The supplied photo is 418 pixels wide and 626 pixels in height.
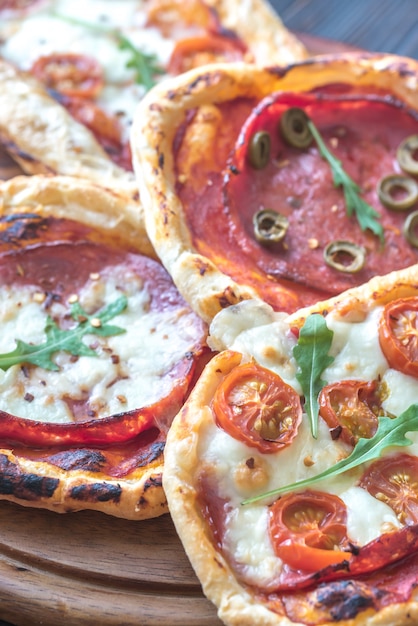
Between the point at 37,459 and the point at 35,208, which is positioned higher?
the point at 35,208

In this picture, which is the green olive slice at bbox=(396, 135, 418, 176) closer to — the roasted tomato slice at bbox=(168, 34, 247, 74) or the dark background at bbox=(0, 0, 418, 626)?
the roasted tomato slice at bbox=(168, 34, 247, 74)

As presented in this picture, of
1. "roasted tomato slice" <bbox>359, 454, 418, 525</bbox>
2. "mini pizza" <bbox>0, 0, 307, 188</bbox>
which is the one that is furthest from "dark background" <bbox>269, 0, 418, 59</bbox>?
"roasted tomato slice" <bbox>359, 454, 418, 525</bbox>

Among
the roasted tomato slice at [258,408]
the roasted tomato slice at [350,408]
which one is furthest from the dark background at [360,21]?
the roasted tomato slice at [258,408]

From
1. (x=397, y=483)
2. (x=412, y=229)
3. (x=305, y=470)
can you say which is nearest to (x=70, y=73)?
(x=412, y=229)

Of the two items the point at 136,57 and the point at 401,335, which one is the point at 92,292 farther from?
the point at 136,57

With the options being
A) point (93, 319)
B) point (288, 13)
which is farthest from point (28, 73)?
point (288, 13)

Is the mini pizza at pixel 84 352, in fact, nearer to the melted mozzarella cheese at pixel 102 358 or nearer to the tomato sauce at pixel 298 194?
the melted mozzarella cheese at pixel 102 358

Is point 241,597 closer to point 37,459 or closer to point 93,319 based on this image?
point 37,459
